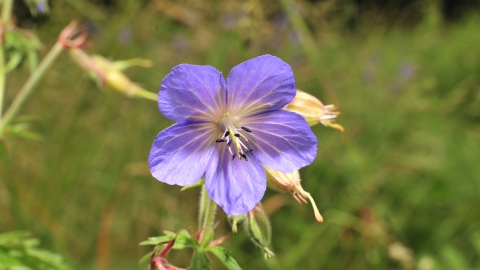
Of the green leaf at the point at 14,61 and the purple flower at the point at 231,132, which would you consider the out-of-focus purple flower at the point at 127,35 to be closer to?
the green leaf at the point at 14,61

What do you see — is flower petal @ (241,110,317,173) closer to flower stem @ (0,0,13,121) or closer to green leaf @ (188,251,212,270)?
green leaf @ (188,251,212,270)

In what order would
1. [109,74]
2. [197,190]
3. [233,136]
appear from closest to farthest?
[233,136]
[109,74]
[197,190]

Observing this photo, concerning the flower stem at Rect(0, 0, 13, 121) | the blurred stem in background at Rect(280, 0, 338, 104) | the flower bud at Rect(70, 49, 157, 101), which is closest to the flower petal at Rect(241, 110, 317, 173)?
the flower bud at Rect(70, 49, 157, 101)

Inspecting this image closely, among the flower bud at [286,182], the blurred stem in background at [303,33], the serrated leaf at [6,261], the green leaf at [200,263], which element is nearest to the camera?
the green leaf at [200,263]

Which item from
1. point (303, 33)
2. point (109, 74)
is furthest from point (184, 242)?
point (303, 33)

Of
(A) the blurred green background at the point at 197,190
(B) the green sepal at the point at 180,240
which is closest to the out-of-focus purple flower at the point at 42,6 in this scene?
(A) the blurred green background at the point at 197,190

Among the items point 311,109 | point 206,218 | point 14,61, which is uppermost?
point 14,61

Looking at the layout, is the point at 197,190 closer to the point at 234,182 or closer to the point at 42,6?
the point at 42,6
